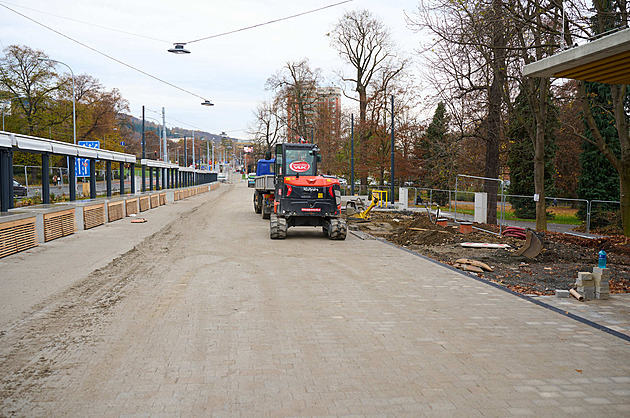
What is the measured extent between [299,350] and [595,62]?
6819mm

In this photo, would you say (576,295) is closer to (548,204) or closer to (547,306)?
(547,306)

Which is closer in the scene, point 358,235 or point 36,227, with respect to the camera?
point 36,227

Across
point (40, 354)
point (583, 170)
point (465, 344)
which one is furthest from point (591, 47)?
point (583, 170)

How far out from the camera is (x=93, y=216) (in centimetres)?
2016

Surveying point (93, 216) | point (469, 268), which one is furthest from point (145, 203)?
point (469, 268)

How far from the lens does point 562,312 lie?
788 cm

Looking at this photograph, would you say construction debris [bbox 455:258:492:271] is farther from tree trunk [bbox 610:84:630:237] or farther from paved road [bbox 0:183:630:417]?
tree trunk [bbox 610:84:630:237]

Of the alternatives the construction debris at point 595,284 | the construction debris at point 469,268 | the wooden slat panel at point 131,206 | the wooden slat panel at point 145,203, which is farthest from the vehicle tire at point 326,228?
the wooden slat panel at point 145,203

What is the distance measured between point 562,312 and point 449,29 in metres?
13.2

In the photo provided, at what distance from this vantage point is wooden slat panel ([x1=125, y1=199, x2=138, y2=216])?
2556cm

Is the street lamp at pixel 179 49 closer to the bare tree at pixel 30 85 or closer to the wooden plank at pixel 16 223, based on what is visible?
the wooden plank at pixel 16 223

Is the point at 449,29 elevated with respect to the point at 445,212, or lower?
elevated

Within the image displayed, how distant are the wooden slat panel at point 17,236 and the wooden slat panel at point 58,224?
3.50 ft

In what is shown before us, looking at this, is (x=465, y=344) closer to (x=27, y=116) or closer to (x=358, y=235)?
(x=358, y=235)
